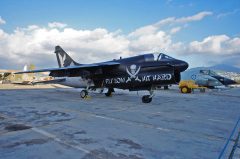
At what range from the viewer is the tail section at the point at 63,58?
20.0 metres

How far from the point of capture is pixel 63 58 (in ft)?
66.8

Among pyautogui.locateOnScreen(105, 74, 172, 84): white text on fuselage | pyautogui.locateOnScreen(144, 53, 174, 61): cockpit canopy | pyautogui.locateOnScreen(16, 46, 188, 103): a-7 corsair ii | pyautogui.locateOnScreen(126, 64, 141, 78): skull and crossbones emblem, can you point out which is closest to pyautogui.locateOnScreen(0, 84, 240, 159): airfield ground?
pyautogui.locateOnScreen(105, 74, 172, 84): white text on fuselage

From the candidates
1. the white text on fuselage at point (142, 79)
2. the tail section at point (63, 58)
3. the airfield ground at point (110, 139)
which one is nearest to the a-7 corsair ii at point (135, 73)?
the white text on fuselage at point (142, 79)

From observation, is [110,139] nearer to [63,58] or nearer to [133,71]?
[133,71]

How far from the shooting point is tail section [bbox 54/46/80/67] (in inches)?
787

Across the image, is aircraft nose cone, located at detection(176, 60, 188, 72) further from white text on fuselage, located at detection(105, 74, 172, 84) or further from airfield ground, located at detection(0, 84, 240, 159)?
airfield ground, located at detection(0, 84, 240, 159)

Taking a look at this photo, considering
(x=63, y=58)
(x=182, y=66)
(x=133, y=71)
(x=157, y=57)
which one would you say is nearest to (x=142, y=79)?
(x=133, y=71)

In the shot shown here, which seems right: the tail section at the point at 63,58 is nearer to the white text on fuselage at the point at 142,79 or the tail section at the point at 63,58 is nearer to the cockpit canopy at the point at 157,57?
the white text on fuselage at the point at 142,79

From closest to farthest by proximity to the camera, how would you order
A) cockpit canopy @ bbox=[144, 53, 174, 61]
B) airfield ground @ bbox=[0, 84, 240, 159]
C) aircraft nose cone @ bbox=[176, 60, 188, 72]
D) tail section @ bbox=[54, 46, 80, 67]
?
airfield ground @ bbox=[0, 84, 240, 159]
aircraft nose cone @ bbox=[176, 60, 188, 72]
cockpit canopy @ bbox=[144, 53, 174, 61]
tail section @ bbox=[54, 46, 80, 67]

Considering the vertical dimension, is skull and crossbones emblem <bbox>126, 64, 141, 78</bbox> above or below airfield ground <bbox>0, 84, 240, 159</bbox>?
above

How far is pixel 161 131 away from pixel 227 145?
1.66 metres

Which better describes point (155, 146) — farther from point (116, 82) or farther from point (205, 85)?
point (205, 85)

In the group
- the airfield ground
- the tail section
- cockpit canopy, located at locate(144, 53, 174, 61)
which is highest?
the tail section

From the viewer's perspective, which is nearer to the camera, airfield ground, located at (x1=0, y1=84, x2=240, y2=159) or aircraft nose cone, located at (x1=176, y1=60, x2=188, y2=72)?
airfield ground, located at (x1=0, y1=84, x2=240, y2=159)
